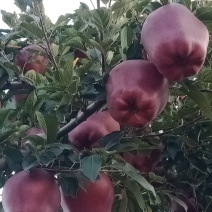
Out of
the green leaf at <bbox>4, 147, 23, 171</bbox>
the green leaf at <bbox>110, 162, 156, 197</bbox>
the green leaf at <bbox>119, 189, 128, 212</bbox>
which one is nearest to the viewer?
the green leaf at <bbox>110, 162, 156, 197</bbox>

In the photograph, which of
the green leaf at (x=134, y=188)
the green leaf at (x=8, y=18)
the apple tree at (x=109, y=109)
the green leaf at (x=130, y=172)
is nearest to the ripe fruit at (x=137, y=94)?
the apple tree at (x=109, y=109)

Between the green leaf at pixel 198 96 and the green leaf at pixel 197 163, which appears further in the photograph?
→ the green leaf at pixel 197 163

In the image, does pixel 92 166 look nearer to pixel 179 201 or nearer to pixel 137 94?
pixel 137 94

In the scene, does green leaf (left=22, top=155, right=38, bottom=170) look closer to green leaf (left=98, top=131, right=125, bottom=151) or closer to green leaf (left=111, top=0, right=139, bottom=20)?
green leaf (left=98, top=131, right=125, bottom=151)

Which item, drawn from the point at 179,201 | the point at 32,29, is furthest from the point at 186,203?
the point at 32,29

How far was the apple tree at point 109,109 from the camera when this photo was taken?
4.38 feet

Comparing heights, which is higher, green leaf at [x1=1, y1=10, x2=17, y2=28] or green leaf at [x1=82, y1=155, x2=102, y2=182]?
green leaf at [x1=1, y1=10, x2=17, y2=28]

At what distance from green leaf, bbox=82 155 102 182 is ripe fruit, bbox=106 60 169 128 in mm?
100

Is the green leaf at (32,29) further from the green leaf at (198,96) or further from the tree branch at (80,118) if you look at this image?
the green leaf at (198,96)

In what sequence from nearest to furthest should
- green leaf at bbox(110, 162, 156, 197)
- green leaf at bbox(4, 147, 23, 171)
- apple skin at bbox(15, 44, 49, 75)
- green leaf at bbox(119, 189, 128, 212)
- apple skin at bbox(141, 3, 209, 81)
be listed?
1. apple skin at bbox(141, 3, 209, 81)
2. green leaf at bbox(110, 162, 156, 197)
3. green leaf at bbox(4, 147, 23, 171)
4. green leaf at bbox(119, 189, 128, 212)
5. apple skin at bbox(15, 44, 49, 75)

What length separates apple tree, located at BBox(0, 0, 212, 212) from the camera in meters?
1.34

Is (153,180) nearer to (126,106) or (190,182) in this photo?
(190,182)

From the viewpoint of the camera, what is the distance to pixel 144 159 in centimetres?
172

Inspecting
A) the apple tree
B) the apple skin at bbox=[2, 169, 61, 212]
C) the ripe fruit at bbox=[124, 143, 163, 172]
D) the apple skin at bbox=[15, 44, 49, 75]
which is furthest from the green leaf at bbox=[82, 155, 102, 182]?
the apple skin at bbox=[15, 44, 49, 75]
